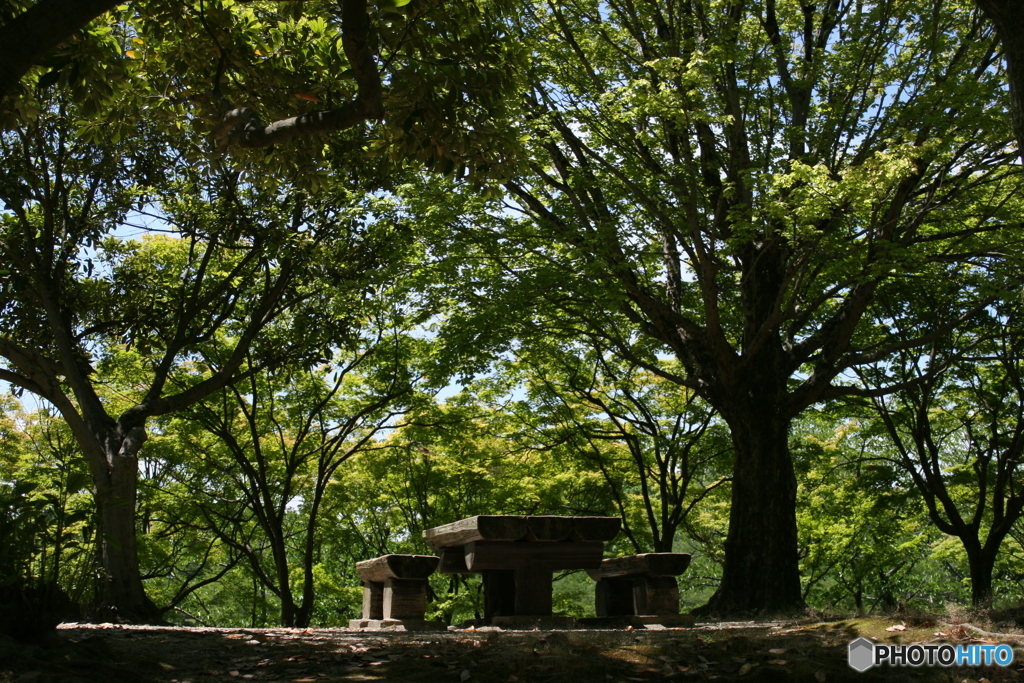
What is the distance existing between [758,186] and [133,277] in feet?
29.3

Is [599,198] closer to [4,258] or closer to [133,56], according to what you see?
[133,56]

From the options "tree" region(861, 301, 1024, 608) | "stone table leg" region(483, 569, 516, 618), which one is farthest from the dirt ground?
"tree" region(861, 301, 1024, 608)

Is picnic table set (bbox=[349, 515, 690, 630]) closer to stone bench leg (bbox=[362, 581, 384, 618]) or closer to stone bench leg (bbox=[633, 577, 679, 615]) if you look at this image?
stone bench leg (bbox=[633, 577, 679, 615])

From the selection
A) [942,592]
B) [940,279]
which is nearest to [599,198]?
[940,279]

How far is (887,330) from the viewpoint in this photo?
1420 cm

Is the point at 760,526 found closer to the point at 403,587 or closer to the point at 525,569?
the point at 525,569

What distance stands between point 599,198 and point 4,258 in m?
8.00

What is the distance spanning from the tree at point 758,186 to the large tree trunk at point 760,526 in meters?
0.02

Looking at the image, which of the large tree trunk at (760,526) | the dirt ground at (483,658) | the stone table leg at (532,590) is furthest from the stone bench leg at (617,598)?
the dirt ground at (483,658)

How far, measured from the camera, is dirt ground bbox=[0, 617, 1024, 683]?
152 inches

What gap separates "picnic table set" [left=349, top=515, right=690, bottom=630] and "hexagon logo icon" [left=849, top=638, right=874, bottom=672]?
10.7ft

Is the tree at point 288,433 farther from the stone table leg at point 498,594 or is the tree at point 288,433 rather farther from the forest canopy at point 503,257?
the stone table leg at point 498,594

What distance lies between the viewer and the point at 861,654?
15.1ft

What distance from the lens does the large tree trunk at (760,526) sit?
939 centimetres
